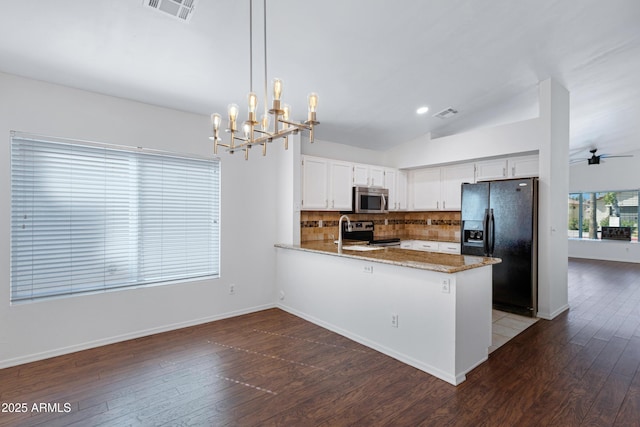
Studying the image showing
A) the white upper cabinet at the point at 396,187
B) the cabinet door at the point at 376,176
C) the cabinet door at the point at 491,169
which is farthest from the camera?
the white upper cabinet at the point at 396,187

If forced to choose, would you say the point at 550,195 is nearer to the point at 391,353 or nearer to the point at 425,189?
the point at 425,189

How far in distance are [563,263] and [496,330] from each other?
1.67 metres

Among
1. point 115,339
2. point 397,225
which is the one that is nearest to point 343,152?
point 397,225

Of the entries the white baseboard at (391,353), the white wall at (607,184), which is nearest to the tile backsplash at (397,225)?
the white baseboard at (391,353)

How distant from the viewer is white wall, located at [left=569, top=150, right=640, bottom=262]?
793 centimetres

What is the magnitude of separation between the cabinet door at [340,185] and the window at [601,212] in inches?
317

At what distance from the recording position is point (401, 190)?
582 centimetres

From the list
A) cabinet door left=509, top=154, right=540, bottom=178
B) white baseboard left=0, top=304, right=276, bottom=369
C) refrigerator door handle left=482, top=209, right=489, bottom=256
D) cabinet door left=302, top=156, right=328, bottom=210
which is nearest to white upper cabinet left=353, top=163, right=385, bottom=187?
cabinet door left=302, top=156, right=328, bottom=210

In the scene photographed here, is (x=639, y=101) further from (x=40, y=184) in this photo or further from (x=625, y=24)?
(x=40, y=184)

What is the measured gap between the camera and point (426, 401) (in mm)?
2258

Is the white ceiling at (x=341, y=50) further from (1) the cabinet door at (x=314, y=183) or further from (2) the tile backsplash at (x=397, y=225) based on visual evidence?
(2) the tile backsplash at (x=397, y=225)

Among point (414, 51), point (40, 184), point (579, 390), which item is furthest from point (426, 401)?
point (40, 184)

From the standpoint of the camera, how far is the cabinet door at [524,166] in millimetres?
4305

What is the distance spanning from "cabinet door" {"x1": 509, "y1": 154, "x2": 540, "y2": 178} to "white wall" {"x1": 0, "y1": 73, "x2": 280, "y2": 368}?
3454 mm
